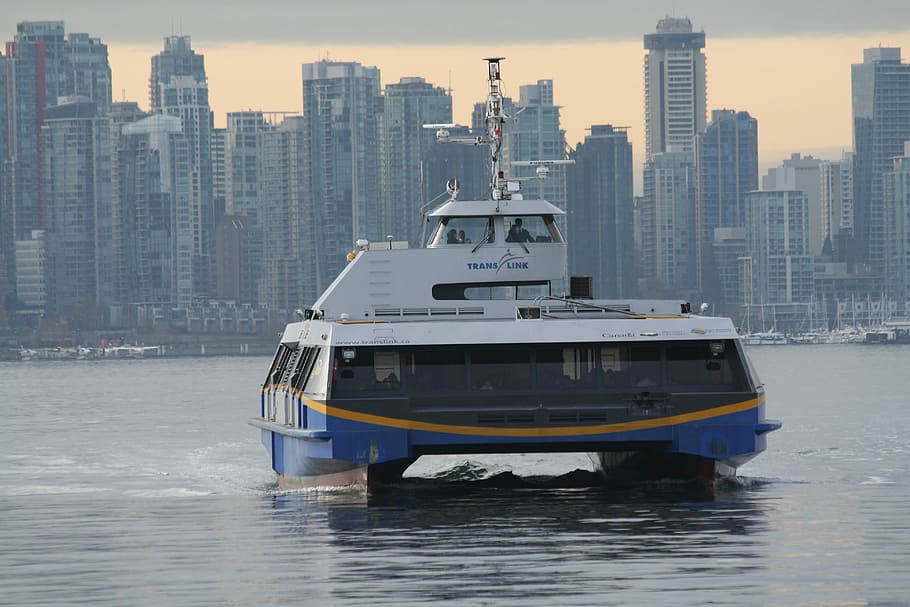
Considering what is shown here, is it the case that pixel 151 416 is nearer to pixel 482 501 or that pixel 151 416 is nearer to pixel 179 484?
pixel 179 484

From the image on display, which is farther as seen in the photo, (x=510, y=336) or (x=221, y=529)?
(x=510, y=336)

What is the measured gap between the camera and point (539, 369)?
27.7 metres

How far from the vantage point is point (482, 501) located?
2778 cm

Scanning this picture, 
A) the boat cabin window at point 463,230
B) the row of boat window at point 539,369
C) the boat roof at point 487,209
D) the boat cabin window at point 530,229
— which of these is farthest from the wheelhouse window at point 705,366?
the boat cabin window at point 463,230

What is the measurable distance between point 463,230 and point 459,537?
978cm

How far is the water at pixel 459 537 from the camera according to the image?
19406mm

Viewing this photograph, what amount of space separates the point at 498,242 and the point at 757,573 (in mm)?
12682

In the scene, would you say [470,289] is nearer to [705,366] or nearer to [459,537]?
[705,366]

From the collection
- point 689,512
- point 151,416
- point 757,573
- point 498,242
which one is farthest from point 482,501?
point 151,416

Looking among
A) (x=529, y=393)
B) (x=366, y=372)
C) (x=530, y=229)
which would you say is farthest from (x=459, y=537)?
(x=530, y=229)

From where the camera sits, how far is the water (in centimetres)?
1941

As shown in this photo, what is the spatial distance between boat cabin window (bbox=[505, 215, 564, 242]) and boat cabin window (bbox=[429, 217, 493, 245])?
0.33m

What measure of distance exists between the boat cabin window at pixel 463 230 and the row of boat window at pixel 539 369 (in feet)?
15.6

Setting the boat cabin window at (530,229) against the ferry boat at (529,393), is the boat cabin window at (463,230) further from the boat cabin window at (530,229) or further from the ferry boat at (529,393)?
the ferry boat at (529,393)
